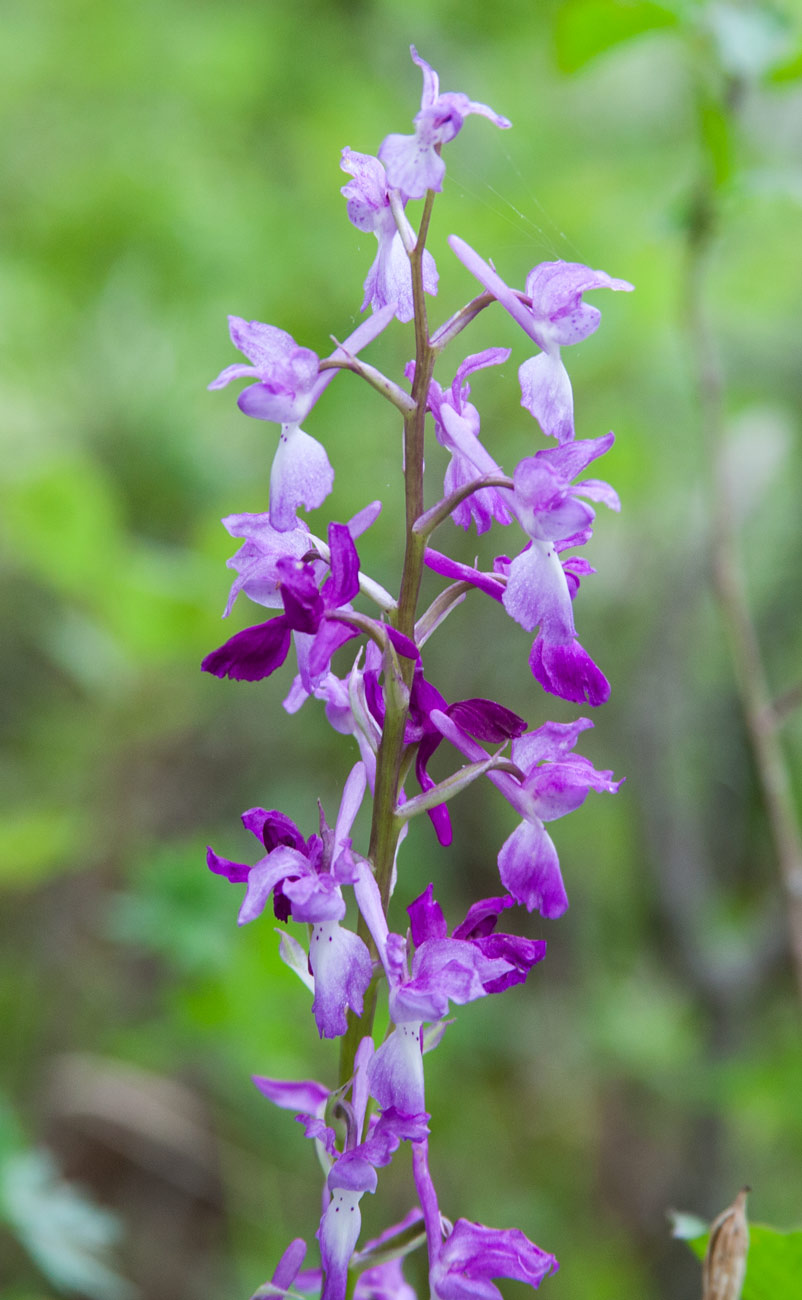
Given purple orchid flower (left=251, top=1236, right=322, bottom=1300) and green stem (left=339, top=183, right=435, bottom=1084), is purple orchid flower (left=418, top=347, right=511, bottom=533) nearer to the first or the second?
green stem (left=339, top=183, right=435, bottom=1084)

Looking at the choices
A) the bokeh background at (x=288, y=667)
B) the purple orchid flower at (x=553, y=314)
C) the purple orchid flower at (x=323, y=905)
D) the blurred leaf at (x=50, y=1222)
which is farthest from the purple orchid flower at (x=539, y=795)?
the blurred leaf at (x=50, y=1222)

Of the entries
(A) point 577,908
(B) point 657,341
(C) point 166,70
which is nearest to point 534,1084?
(A) point 577,908

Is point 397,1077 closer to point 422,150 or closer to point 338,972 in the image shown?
point 338,972

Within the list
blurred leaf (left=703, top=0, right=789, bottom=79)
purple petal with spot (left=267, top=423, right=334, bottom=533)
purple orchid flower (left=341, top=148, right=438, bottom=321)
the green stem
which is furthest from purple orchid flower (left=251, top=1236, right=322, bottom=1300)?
blurred leaf (left=703, top=0, right=789, bottom=79)

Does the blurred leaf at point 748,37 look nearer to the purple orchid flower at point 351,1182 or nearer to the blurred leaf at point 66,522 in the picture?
the purple orchid flower at point 351,1182

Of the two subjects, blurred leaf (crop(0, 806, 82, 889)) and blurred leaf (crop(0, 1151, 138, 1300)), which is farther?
Result: blurred leaf (crop(0, 806, 82, 889))

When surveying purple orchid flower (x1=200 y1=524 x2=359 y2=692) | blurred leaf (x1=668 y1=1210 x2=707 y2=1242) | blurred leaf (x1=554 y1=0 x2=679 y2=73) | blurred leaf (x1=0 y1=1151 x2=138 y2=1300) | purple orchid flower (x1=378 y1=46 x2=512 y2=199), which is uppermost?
blurred leaf (x1=554 y1=0 x2=679 y2=73)
